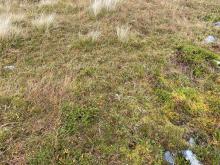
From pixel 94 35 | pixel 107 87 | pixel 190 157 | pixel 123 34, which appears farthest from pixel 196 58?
pixel 190 157

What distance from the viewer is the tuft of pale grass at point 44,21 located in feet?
25.4

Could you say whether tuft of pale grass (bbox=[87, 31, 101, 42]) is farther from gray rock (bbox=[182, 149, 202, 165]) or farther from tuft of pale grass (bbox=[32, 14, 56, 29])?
gray rock (bbox=[182, 149, 202, 165])

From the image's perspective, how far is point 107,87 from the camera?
5504 mm

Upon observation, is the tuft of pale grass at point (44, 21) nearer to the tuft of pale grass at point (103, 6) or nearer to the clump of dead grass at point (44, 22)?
the clump of dead grass at point (44, 22)

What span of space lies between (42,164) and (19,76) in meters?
2.28

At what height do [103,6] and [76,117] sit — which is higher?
[103,6]

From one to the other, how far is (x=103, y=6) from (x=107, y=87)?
12.7 feet

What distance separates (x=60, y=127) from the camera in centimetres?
463

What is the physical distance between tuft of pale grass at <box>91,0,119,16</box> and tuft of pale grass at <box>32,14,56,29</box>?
121 centimetres

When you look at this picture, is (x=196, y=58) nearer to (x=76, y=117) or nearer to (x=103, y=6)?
(x=76, y=117)

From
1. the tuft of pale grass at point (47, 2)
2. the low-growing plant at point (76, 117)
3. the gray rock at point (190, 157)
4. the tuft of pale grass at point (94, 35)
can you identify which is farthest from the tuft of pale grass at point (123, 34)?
the gray rock at point (190, 157)

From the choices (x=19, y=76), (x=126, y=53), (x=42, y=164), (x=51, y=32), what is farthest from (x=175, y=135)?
(x=51, y=32)

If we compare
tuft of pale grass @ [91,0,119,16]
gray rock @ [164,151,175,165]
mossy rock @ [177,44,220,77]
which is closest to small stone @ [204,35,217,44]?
mossy rock @ [177,44,220,77]

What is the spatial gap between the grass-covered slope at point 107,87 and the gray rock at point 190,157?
7 cm
